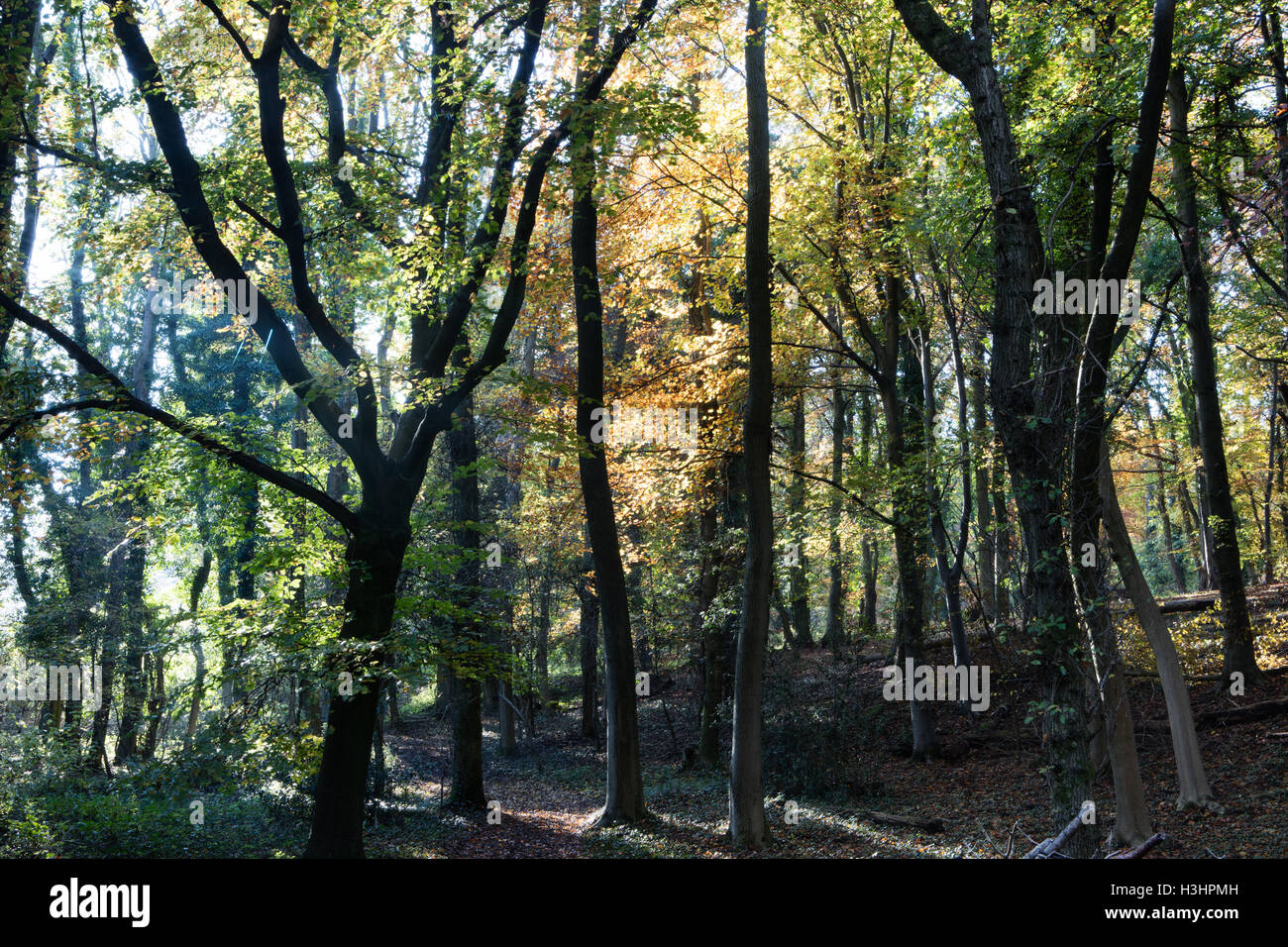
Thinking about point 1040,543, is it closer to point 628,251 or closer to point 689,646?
point 628,251

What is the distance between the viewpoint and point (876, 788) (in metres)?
12.1

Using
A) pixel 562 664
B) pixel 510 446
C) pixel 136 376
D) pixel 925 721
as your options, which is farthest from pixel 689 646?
pixel 562 664

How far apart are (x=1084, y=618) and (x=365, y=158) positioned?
932cm

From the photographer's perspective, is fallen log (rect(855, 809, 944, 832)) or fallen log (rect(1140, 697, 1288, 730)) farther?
fallen log (rect(1140, 697, 1288, 730))

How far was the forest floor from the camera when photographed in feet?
30.2

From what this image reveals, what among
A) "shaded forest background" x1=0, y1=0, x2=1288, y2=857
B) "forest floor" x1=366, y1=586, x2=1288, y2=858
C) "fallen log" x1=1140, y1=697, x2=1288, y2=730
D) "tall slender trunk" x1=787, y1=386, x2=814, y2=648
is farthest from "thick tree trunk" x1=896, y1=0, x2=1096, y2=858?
"fallen log" x1=1140, y1=697, x2=1288, y2=730

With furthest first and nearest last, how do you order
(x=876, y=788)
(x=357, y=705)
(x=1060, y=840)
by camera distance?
(x=876, y=788)
(x=357, y=705)
(x=1060, y=840)

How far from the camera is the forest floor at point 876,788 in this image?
920 cm

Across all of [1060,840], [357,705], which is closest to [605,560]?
[357,705]

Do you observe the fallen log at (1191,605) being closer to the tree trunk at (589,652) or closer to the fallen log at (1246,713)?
the fallen log at (1246,713)

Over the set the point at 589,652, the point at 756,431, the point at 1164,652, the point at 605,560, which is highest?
the point at 756,431

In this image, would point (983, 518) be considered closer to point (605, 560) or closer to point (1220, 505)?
point (1220, 505)

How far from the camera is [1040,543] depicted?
6.06 metres

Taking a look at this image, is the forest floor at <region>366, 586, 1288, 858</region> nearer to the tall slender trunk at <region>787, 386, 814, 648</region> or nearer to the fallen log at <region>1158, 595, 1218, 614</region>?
the fallen log at <region>1158, 595, 1218, 614</region>
